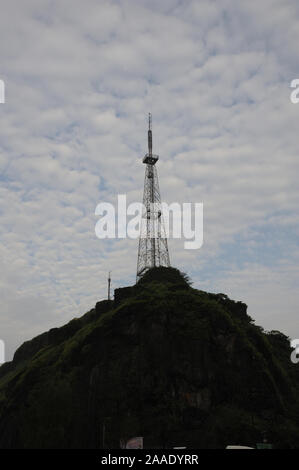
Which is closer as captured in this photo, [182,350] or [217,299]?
[182,350]

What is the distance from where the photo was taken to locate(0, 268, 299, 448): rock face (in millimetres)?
42469

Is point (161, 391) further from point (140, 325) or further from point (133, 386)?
point (140, 325)

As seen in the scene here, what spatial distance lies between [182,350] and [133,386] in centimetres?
689

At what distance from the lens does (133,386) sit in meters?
47.7

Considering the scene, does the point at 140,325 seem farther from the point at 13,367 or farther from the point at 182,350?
the point at 13,367

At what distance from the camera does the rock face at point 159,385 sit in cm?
4247

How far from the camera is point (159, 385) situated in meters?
47.4

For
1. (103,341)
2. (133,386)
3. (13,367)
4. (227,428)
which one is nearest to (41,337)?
(13,367)
